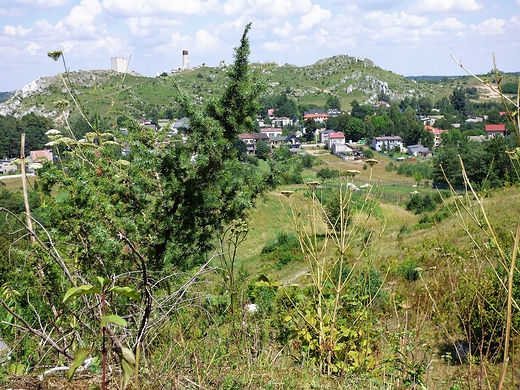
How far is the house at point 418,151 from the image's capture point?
80000 mm

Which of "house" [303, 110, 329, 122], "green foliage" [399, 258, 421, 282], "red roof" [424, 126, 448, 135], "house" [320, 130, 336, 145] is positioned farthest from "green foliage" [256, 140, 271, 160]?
"house" [303, 110, 329, 122]

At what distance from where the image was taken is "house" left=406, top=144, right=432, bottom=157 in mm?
80000

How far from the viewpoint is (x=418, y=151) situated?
80625 mm

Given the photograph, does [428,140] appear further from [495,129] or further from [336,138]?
[495,129]

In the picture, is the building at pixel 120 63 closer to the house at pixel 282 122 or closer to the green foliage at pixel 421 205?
the green foliage at pixel 421 205

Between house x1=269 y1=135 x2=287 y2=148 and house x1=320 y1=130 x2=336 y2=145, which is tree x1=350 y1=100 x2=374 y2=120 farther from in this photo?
house x1=269 y1=135 x2=287 y2=148

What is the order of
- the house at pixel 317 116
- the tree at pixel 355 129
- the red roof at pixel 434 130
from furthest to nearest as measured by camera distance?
the house at pixel 317 116, the tree at pixel 355 129, the red roof at pixel 434 130

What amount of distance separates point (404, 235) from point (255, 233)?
39.9ft

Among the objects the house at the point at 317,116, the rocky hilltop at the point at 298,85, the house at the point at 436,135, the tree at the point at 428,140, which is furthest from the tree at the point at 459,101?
the tree at the point at 428,140

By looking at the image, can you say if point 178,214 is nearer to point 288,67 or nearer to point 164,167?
point 164,167

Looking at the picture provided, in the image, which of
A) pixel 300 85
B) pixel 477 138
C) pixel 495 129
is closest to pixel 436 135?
pixel 477 138

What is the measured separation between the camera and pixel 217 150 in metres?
6.12

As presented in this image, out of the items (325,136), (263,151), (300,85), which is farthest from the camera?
(300,85)

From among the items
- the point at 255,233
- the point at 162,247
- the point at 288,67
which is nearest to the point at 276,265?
the point at 255,233
